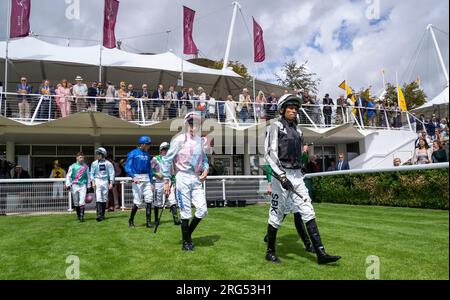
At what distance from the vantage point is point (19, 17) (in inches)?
624

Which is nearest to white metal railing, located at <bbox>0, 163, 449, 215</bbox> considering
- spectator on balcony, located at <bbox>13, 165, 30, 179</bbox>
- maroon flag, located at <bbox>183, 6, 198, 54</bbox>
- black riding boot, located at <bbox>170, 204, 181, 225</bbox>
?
spectator on balcony, located at <bbox>13, 165, 30, 179</bbox>

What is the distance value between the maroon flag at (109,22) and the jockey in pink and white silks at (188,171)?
44.5ft

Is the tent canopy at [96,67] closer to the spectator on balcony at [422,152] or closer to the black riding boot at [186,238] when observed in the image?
the spectator on balcony at [422,152]

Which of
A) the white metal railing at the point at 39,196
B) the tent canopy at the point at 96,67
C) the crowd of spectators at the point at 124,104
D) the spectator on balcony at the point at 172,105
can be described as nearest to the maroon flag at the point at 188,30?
the tent canopy at the point at 96,67

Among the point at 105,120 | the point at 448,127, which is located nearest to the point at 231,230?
the point at 448,127

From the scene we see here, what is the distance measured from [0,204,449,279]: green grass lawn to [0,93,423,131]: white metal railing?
7.12 m

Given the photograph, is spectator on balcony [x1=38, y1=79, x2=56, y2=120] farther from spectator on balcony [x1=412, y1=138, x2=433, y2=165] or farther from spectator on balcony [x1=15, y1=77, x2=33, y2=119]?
spectator on balcony [x1=412, y1=138, x2=433, y2=165]

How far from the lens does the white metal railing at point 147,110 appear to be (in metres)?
14.5

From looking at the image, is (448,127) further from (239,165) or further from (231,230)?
(239,165)

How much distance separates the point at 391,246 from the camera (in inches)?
207

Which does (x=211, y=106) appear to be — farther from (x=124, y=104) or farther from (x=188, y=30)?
(x=188, y=30)

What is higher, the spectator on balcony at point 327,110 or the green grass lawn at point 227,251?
the spectator on balcony at point 327,110

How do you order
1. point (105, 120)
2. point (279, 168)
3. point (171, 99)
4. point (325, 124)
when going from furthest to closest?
point (325, 124), point (171, 99), point (105, 120), point (279, 168)

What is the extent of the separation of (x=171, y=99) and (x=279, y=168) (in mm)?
11743
